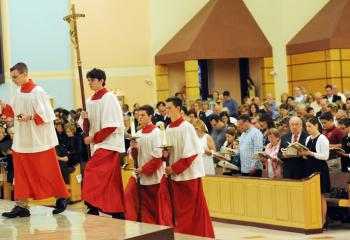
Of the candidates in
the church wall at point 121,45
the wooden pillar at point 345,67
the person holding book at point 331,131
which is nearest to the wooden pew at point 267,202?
the person holding book at point 331,131

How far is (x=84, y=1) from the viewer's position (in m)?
26.2

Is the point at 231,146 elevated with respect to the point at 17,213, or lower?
elevated

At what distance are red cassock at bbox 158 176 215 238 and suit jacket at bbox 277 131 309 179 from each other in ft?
7.90

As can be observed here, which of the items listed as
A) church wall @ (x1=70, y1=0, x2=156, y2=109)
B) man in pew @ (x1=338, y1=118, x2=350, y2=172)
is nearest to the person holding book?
man in pew @ (x1=338, y1=118, x2=350, y2=172)

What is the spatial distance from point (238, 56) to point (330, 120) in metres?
11.6

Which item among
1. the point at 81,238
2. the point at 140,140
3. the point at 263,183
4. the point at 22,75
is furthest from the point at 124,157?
the point at 81,238

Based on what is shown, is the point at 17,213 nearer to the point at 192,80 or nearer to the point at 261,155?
the point at 261,155

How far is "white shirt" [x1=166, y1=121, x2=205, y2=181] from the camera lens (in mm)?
10992

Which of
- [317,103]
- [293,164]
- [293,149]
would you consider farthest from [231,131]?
[317,103]

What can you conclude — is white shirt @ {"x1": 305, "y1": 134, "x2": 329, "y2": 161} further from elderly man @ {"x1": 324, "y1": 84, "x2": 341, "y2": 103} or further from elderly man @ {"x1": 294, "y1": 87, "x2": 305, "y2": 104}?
elderly man @ {"x1": 294, "y1": 87, "x2": 305, "y2": 104}

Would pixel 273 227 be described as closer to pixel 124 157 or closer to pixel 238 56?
pixel 124 157

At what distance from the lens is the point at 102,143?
418 inches

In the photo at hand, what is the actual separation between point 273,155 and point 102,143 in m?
3.81

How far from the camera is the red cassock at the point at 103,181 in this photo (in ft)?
34.9
